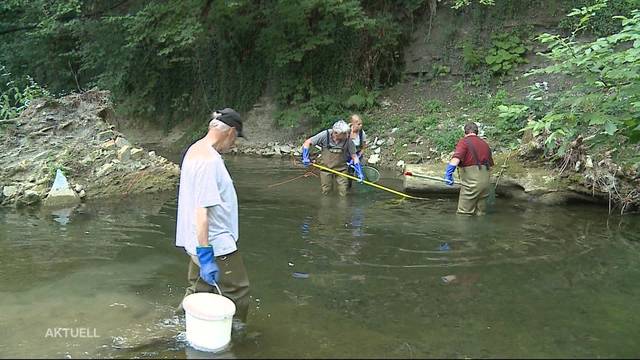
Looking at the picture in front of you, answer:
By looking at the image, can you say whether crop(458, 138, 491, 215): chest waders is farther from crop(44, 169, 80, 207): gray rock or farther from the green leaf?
crop(44, 169, 80, 207): gray rock

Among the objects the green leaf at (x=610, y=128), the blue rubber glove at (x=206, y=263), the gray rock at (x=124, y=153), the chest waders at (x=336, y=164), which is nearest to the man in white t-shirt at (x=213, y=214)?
the blue rubber glove at (x=206, y=263)

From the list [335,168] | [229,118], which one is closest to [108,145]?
[335,168]

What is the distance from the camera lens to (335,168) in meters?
11.5

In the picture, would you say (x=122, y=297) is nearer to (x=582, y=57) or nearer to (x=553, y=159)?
(x=582, y=57)

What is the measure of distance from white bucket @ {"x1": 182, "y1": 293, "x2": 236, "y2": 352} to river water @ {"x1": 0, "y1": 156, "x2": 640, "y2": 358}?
0.34 feet

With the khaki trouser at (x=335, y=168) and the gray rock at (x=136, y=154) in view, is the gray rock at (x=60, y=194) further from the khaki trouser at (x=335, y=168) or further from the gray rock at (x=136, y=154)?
the khaki trouser at (x=335, y=168)

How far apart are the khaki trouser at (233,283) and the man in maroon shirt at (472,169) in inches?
221

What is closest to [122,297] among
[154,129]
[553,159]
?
[553,159]

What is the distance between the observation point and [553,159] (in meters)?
10.7

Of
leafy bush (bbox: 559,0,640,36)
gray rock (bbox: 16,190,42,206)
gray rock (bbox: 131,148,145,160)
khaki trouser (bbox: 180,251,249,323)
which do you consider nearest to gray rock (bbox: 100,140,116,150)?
gray rock (bbox: 131,148,145,160)

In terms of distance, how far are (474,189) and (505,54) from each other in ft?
28.7

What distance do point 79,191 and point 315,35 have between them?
1002 cm

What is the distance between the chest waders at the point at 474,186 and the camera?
9.66 m

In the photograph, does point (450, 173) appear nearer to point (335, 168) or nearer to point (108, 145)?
point (335, 168)
